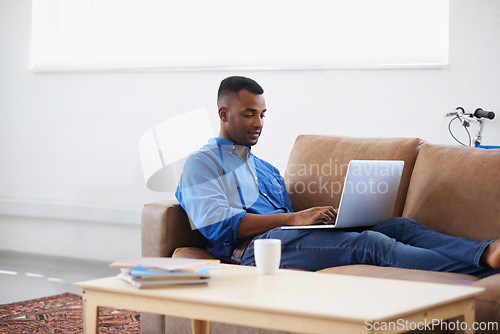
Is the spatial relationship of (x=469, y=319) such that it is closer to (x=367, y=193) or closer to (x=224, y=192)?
(x=367, y=193)

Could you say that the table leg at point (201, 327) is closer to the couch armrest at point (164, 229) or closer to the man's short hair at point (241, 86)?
the couch armrest at point (164, 229)

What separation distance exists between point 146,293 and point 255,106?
1.32m

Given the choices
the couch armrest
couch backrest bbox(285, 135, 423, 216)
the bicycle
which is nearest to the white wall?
the bicycle

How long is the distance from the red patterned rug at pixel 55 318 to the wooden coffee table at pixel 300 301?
113cm

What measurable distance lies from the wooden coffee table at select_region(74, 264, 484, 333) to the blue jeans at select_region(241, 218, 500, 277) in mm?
510

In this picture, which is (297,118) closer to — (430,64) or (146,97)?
(430,64)

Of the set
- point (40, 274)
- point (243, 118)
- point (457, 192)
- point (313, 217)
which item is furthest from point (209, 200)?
point (40, 274)

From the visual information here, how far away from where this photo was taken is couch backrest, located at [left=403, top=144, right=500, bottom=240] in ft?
7.68

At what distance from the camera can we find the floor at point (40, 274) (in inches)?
135

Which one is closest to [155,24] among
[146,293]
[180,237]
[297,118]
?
[297,118]

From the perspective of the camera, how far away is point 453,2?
321 cm

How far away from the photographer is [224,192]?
2.45m

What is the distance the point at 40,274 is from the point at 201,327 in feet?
Result: 7.69

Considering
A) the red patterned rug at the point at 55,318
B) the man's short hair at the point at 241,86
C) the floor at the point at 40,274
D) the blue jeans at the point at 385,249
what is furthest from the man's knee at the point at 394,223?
the floor at the point at 40,274
